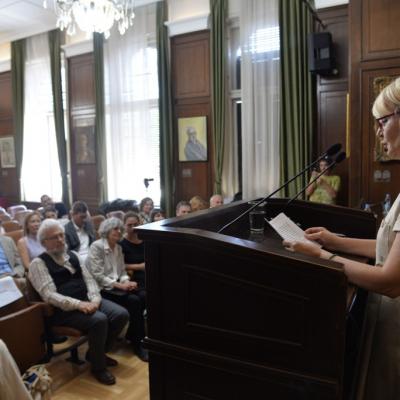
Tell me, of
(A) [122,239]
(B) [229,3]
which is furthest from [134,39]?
(A) [122,239]

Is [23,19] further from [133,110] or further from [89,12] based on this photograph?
[89,12]

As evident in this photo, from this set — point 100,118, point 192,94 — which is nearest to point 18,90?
point 100,118

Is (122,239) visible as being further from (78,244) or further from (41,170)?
(41,170)

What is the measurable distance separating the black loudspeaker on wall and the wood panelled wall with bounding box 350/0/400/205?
0.52 metres

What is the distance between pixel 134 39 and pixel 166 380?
594cm

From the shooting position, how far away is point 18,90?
7.77 meters

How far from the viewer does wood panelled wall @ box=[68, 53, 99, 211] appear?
689cm

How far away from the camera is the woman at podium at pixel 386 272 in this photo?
3.36 ft

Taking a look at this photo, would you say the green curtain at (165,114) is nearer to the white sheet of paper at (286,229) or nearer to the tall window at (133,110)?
the tall window at (133,110)

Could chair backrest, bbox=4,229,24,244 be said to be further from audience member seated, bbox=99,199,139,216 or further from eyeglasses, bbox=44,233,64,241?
audience member seated, bbox=99,199,139,216

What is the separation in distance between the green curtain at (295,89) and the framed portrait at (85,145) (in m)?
3.44

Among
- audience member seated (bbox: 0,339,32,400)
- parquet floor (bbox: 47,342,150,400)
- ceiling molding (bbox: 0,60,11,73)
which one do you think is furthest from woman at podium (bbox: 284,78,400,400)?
ceiling molding (bbox: 0,60,11,73)

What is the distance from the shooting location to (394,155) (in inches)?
46.5

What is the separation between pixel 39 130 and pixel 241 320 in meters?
7.66
